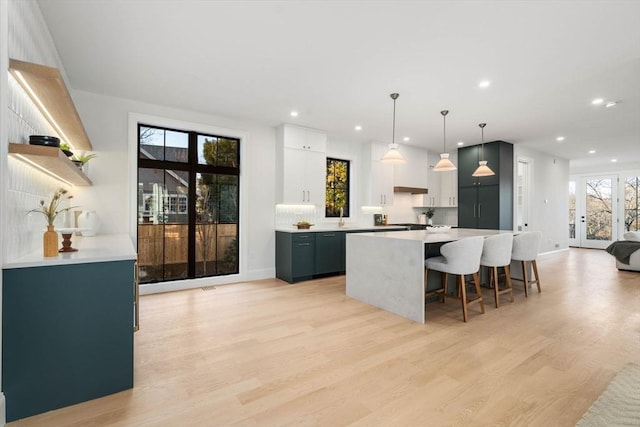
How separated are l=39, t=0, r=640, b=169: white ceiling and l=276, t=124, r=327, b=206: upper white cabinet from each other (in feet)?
1.50

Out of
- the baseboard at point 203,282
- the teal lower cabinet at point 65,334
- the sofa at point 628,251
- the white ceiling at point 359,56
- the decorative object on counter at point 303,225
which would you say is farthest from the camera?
the sofa at point 628,251

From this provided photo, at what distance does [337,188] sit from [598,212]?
9.05 meters

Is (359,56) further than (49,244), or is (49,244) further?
(359,56)

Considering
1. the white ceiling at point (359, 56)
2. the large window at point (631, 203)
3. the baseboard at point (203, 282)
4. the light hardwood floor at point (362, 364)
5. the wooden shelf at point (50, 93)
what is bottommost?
the light hardwood floor at point (362, 364)

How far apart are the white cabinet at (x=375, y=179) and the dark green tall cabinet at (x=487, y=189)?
1.84m

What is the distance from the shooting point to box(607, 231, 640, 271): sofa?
18.4 feet

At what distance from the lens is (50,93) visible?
2.07m

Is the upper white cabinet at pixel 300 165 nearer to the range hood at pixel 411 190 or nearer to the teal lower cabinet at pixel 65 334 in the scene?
the range hood at pixel 411 190

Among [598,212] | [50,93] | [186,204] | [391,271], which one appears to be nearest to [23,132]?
[50,93]

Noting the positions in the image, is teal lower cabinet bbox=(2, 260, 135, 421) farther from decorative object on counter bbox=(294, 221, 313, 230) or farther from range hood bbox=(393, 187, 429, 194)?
range hood bbox=(393, 187, 429, 194)

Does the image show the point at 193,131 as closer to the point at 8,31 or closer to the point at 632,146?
the point at 8,31

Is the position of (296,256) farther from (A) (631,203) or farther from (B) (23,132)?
(A) (631,203)

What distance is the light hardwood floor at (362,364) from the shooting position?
5.70 feet

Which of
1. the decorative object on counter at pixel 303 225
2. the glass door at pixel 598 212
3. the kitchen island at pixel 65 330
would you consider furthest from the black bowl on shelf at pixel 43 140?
the glass door at pixel 598 212
